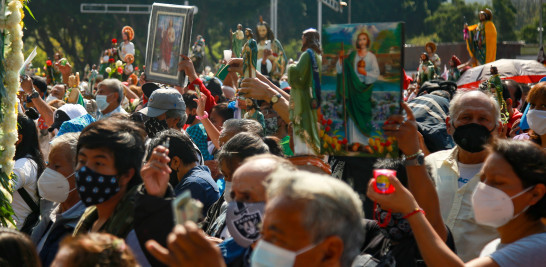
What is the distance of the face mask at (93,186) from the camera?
9.21 ft

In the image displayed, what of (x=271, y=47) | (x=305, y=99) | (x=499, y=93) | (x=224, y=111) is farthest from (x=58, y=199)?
(x=271, y=47)

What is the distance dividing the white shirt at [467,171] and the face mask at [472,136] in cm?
13

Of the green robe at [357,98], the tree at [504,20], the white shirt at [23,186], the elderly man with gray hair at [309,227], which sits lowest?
the white shirt at [23,186]

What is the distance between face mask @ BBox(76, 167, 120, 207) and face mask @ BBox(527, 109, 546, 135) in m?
3.16

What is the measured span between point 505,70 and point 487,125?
6.90 metres

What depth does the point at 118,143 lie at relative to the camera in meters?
2.94

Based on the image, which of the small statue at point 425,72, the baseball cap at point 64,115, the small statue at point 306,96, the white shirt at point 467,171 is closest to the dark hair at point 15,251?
the small statue at point 306,96

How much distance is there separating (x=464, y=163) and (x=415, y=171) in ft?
3.53

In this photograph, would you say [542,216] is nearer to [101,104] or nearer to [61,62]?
[101,104]

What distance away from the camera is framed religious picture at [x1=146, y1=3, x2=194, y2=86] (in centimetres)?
648

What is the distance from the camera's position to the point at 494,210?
2658 mm

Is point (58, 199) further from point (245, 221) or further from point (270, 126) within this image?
point (270, 126)

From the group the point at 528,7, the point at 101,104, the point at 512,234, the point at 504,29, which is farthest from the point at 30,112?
the point at 504,29

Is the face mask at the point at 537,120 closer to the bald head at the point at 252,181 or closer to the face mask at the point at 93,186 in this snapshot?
the bald head at the point at 252,181
